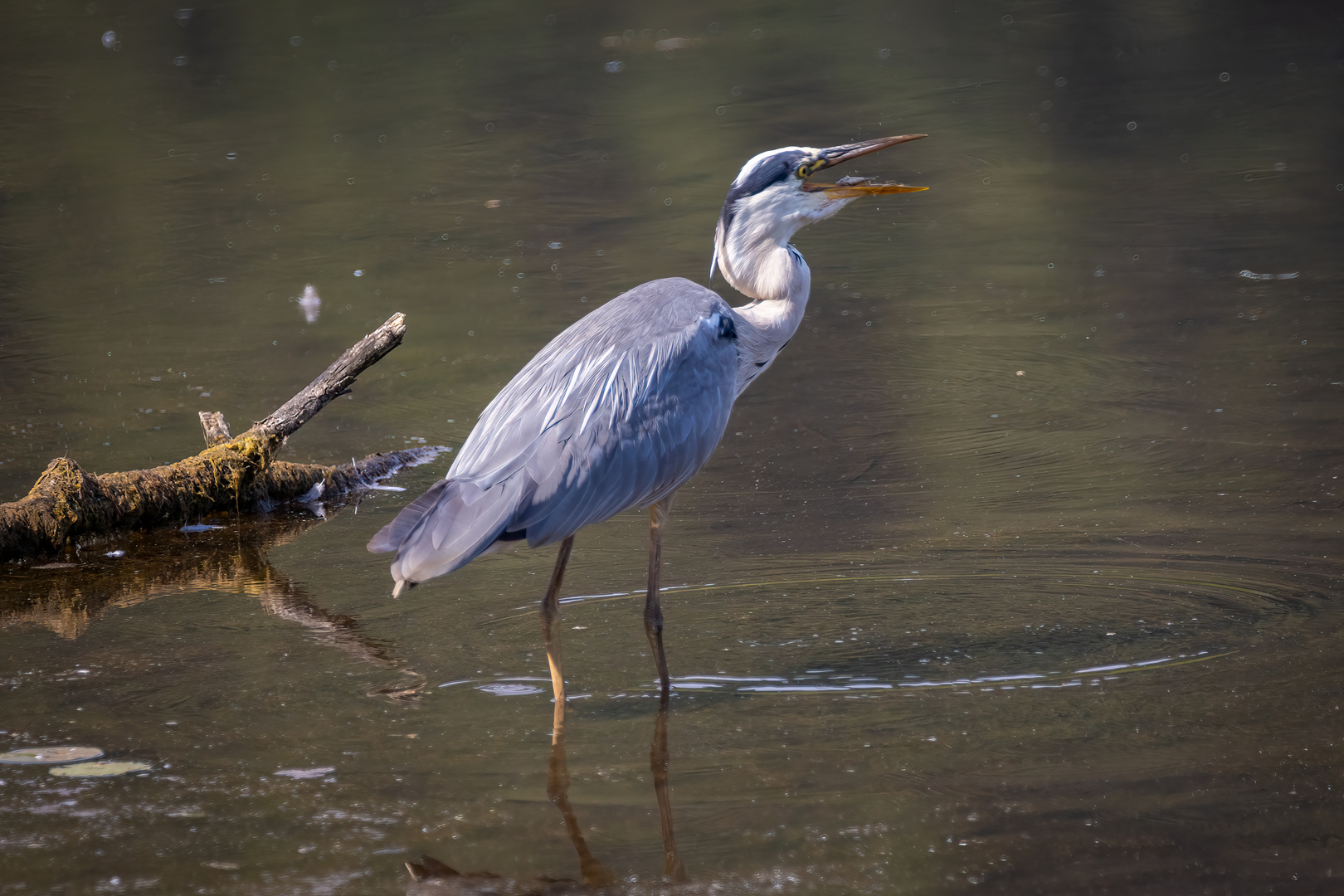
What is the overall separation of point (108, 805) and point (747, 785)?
5.43ft

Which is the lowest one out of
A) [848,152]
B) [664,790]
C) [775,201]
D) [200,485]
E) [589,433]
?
[664,790]

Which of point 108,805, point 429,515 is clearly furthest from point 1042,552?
point 108,805

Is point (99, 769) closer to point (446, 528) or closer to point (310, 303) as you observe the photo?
point (446, 528)

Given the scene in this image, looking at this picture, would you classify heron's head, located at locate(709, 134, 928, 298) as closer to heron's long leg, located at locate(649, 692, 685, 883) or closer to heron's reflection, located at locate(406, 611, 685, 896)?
heron's long leg, located at locate(649, 692, 685, 883)

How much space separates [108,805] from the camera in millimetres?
3951

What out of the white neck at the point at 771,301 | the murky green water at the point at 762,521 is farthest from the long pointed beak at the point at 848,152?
the murky green water at the point at 762,521

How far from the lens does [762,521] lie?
19.8 ft

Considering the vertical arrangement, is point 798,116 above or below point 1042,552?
above

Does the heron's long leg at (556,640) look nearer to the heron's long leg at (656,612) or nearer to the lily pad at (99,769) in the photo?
the heron's long leg at (656,612)

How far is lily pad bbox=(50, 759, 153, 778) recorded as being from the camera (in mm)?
4121

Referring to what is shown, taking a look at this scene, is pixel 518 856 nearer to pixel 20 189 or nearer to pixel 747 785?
pixel 747 785

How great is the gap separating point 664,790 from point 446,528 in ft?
3.13

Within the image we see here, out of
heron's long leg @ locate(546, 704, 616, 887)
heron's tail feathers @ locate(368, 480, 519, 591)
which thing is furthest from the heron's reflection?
heron's tail feathers @ locate(368, 480, 519, 591)

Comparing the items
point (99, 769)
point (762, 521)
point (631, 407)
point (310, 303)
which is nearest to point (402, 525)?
point (631, 407)
